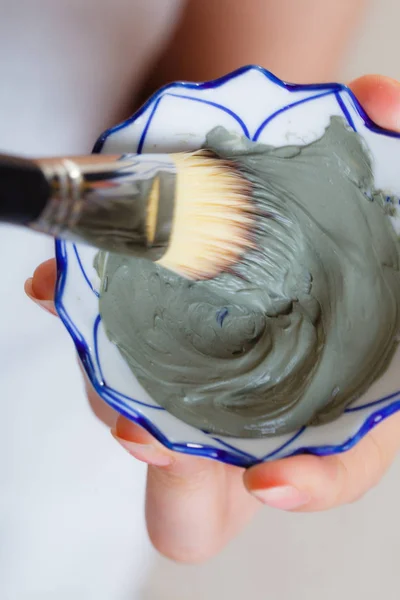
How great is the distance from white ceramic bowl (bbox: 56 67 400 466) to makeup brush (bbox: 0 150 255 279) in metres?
0.05

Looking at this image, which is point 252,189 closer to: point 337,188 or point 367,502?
point 337,188

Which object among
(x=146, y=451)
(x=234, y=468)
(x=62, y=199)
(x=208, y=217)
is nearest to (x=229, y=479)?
(x=234, y=468)

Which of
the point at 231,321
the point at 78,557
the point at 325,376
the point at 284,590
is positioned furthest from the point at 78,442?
the point at 325,376

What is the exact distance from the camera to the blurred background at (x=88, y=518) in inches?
37.3

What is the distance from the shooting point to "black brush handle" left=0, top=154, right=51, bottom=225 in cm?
34

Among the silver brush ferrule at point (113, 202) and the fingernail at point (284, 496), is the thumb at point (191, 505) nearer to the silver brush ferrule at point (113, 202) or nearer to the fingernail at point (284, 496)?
the fingernail at point (284, 496)

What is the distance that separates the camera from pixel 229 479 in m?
0.76

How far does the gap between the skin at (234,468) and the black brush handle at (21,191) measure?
269mm

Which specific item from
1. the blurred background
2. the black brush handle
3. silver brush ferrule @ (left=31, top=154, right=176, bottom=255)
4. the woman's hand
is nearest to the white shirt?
the blurred background

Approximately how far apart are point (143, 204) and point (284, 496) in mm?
272

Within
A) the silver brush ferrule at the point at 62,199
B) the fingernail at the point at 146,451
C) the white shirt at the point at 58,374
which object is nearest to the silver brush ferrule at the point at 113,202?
the silver brush ferrule at the point at 62,199

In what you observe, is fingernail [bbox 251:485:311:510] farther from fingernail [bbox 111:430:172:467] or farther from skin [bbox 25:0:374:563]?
fingernail [bbox 111:430:172:467]

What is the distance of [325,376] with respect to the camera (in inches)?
21.3

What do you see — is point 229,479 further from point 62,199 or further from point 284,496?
point 62,199
